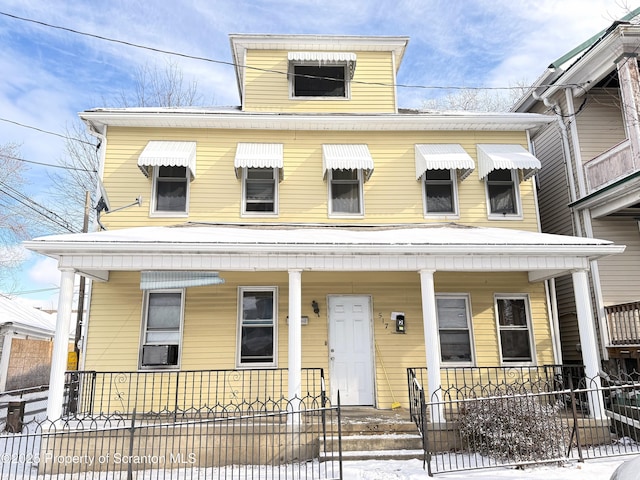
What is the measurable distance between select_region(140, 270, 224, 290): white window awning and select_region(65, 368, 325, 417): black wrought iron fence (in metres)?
1.80

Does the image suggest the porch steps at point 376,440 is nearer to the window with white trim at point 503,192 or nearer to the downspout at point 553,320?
the downspout at point 553,320

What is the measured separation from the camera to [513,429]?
7438 millimetres

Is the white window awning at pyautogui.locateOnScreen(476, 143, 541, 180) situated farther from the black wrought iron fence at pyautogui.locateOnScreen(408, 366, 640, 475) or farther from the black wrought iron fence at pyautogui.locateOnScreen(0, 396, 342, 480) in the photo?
the black wrought iron fence at pyautogui.locateOnScreen(0, 396, 342, 480)

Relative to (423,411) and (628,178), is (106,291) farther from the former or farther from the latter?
(628,178)

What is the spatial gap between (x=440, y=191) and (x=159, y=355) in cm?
753

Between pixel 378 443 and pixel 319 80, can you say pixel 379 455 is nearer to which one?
pixel 378 443

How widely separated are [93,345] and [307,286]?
469 cm

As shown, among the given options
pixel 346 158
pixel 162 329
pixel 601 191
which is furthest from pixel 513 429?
pixel 162 329

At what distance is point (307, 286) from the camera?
10453mm

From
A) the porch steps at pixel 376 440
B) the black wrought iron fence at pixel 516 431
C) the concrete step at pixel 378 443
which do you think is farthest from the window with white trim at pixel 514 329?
the concrete step at pixel 378 443

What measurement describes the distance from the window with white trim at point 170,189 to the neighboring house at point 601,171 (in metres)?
8.95

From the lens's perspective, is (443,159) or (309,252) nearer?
(309,252)

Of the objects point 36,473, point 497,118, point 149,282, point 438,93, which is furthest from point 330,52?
point 438,93

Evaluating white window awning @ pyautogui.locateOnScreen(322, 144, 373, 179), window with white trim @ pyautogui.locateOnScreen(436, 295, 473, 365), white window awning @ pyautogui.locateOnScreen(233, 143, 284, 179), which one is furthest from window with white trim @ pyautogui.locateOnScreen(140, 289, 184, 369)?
window with white trim @ pyautogui.locateOnScreen(436, 295, 473, 365)
